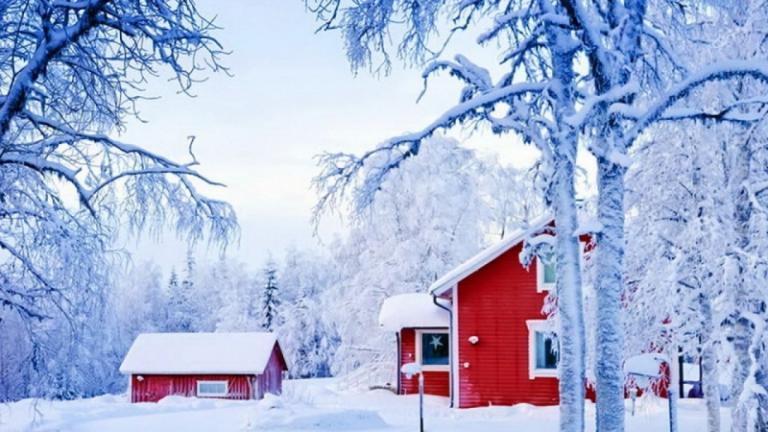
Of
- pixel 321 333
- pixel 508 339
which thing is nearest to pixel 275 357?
pixel 321 333

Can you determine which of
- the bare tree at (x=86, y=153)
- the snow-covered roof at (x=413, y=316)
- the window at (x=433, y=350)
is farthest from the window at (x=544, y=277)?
the bare tree at (x=86, y=153)

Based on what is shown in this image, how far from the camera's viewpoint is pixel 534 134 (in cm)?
749

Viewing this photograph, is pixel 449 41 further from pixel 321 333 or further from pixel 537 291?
pixel 321 333

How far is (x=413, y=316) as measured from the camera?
21344mm

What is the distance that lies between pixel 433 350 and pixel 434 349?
40 mm

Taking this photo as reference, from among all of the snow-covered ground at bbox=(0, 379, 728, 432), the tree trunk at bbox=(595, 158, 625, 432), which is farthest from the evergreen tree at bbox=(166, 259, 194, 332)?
the tree trunk at bbox=(595, 158, 625, 432)

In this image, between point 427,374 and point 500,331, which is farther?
point 427,374

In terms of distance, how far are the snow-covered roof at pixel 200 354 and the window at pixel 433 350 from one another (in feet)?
32.3

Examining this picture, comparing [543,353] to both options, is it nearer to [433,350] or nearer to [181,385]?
[433,350]

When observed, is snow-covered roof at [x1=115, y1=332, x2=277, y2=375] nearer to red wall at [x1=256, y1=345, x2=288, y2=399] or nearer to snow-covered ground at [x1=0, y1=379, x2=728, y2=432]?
red wall at [x1=256, y1=345, x2=288, y2=399]

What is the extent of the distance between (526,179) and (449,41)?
2450 mm

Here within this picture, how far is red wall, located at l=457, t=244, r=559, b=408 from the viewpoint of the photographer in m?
19.5

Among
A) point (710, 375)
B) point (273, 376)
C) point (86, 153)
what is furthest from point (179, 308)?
point (86, 153)

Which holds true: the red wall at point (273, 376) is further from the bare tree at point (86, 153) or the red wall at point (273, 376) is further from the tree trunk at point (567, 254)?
the tree trunk at point (567, 254)
